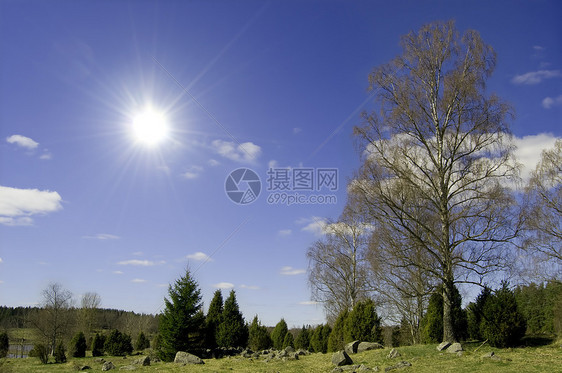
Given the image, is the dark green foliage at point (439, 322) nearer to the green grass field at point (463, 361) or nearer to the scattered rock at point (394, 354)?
the green grass field at point (463, 361)

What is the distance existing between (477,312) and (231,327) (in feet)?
52.1

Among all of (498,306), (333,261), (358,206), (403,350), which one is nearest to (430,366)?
(403,350)

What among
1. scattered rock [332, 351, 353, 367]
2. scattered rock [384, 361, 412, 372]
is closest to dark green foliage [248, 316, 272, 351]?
scattered rock [332, 351, 353, 367]

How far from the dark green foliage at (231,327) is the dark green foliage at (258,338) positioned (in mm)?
4984

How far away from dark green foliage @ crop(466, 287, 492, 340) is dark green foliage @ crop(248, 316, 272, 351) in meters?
19.2

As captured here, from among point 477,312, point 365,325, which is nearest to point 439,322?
point 477,312

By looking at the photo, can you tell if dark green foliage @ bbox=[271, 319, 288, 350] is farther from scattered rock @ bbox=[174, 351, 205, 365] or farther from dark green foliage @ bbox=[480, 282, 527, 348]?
dark green foliage @ bbox=[480, 282, 527, 348]

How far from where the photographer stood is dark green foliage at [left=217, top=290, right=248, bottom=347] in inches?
981

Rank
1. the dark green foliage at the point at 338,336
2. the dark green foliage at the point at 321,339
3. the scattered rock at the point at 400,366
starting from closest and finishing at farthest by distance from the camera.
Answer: the scattered rock at the point at 400,366, the dark green foliage at the point at 338,336, the dark green foliage at the point at 321,339

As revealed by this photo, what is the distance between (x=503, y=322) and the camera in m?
14.3

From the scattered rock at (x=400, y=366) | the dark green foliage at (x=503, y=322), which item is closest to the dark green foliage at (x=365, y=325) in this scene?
the dark green foliage at (x=503, y=322)

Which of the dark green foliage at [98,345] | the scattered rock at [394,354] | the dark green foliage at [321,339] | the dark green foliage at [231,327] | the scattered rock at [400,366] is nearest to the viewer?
the scattered rock at [400,366]

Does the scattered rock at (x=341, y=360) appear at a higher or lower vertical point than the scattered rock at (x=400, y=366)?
lower

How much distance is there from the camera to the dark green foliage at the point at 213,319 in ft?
82.1
